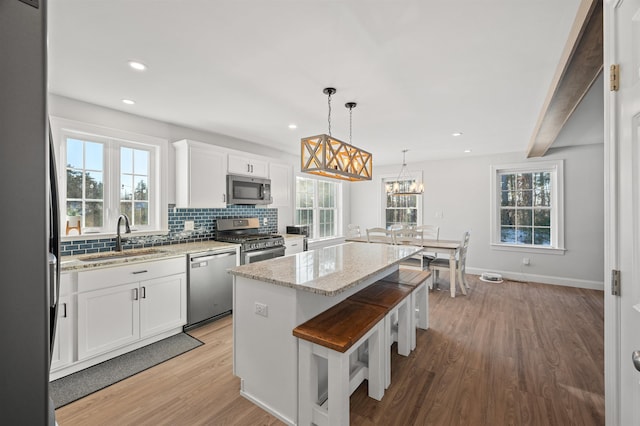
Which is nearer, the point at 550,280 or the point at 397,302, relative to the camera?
the point at 397,302

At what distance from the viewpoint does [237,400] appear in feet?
6.38

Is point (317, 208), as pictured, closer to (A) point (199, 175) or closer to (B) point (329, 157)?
(A) point (199, 175)

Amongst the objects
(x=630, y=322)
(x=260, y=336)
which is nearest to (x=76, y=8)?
(x=260, y=336)

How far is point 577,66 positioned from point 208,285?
3815mm

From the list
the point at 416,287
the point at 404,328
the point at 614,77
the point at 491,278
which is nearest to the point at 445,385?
the point at 404,328

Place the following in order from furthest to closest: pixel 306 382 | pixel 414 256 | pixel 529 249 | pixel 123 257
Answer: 1. pixel 529 249
2. pixel 414 256
3. pixel 123 257
4. pixel 306 382

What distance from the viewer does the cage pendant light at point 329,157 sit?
2.28 meters

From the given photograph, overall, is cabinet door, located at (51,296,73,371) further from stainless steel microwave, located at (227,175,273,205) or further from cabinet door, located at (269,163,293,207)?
cabinet door, located at (269,163,293,207)

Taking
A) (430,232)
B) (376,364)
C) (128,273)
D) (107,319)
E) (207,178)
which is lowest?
(376,364)

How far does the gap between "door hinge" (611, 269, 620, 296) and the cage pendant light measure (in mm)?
1743

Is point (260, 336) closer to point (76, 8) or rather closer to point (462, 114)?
point (76, 8)

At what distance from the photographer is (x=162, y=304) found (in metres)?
2.80

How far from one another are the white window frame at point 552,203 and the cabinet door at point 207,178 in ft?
16.2

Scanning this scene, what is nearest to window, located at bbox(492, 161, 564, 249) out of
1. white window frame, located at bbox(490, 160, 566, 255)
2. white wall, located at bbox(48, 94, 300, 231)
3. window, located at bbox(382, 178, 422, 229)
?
white window frame, located at bbox(490, 160, 566, 255)
